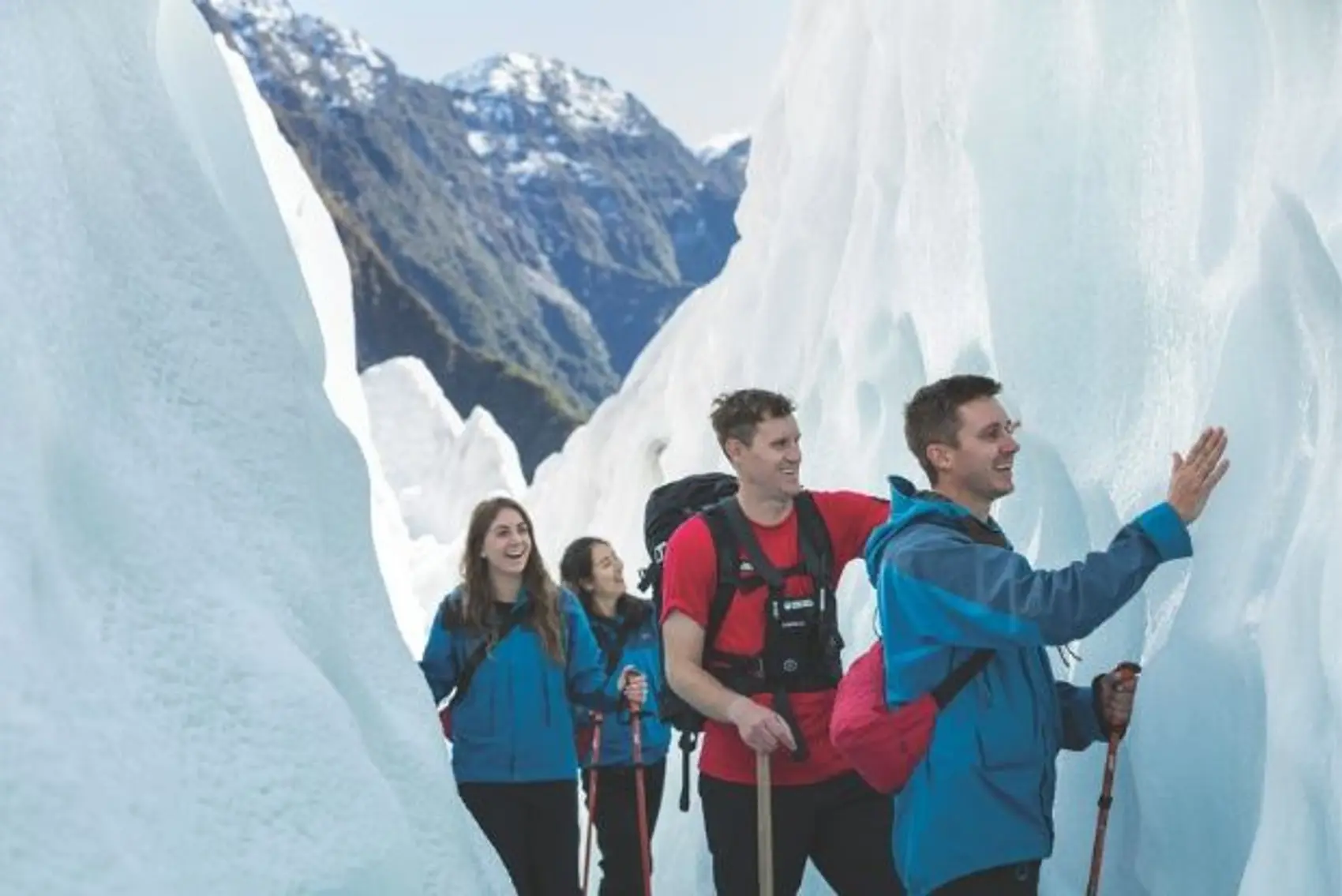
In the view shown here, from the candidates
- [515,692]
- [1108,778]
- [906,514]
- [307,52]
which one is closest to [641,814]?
[515,692]

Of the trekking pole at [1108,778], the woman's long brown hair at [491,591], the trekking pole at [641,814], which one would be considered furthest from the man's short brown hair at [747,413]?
the trekking pole at [641,814]

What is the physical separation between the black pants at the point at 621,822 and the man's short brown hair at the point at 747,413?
2694mm

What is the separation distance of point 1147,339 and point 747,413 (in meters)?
1.48

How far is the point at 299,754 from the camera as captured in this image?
3469mm

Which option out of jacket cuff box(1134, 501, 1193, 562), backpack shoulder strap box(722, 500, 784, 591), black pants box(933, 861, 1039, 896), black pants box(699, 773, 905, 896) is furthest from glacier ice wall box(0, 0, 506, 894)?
jacket cuff box(1134, 501, 1193, 562)

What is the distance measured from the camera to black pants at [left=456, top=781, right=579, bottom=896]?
5.32m

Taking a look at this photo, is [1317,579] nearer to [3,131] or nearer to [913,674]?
[913,674]

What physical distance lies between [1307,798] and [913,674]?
2.69 ft

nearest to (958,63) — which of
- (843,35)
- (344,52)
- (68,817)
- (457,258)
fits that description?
(843,35)

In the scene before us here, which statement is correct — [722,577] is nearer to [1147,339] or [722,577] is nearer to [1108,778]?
[1108,778]

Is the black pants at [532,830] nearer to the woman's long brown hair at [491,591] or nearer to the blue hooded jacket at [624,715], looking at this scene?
the woman's long brown hair at [491,591]

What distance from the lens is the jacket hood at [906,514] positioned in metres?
3.57

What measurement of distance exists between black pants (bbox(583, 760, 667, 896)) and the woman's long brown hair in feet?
4.54

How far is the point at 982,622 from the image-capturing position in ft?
11.0
